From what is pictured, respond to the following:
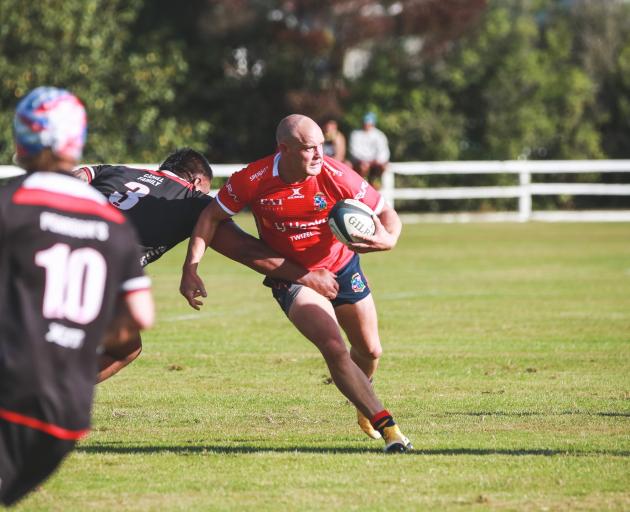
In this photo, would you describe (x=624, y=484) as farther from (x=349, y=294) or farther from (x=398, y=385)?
(x=398, y=385)

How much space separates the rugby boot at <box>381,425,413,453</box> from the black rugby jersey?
1.77m

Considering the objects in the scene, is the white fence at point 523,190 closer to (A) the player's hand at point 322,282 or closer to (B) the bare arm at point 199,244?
(A) the player's hand at point 322,282

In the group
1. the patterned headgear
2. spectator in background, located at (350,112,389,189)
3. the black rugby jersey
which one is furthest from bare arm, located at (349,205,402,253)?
spectator in background, located at (350,112,389,189)

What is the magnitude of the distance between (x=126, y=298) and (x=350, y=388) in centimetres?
306

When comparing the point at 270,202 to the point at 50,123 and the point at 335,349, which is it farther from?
the point at 50,123

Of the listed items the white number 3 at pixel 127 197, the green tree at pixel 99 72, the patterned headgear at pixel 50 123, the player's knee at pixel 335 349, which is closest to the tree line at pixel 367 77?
the green tree at pixel 99 72

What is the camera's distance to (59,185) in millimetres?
4434

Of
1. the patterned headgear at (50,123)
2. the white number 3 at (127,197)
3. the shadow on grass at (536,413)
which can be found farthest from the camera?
the shadow on grass at (536,413)

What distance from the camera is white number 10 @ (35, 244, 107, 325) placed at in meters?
4.35

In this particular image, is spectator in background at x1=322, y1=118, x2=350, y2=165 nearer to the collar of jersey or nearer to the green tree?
the collar of jersey

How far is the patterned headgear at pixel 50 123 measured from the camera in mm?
4484

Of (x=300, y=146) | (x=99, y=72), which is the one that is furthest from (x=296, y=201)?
(x=99, y=72)

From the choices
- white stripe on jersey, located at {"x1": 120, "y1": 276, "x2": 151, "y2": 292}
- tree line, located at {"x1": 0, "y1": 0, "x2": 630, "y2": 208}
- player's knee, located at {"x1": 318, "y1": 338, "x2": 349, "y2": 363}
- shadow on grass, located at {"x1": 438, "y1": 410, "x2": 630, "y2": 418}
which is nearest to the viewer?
white stripe on jersey, located at {"x1": 120, "y1": 276, "x2": 151, "y2": 292}

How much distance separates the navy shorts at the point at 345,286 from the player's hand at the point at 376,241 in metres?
0.41
